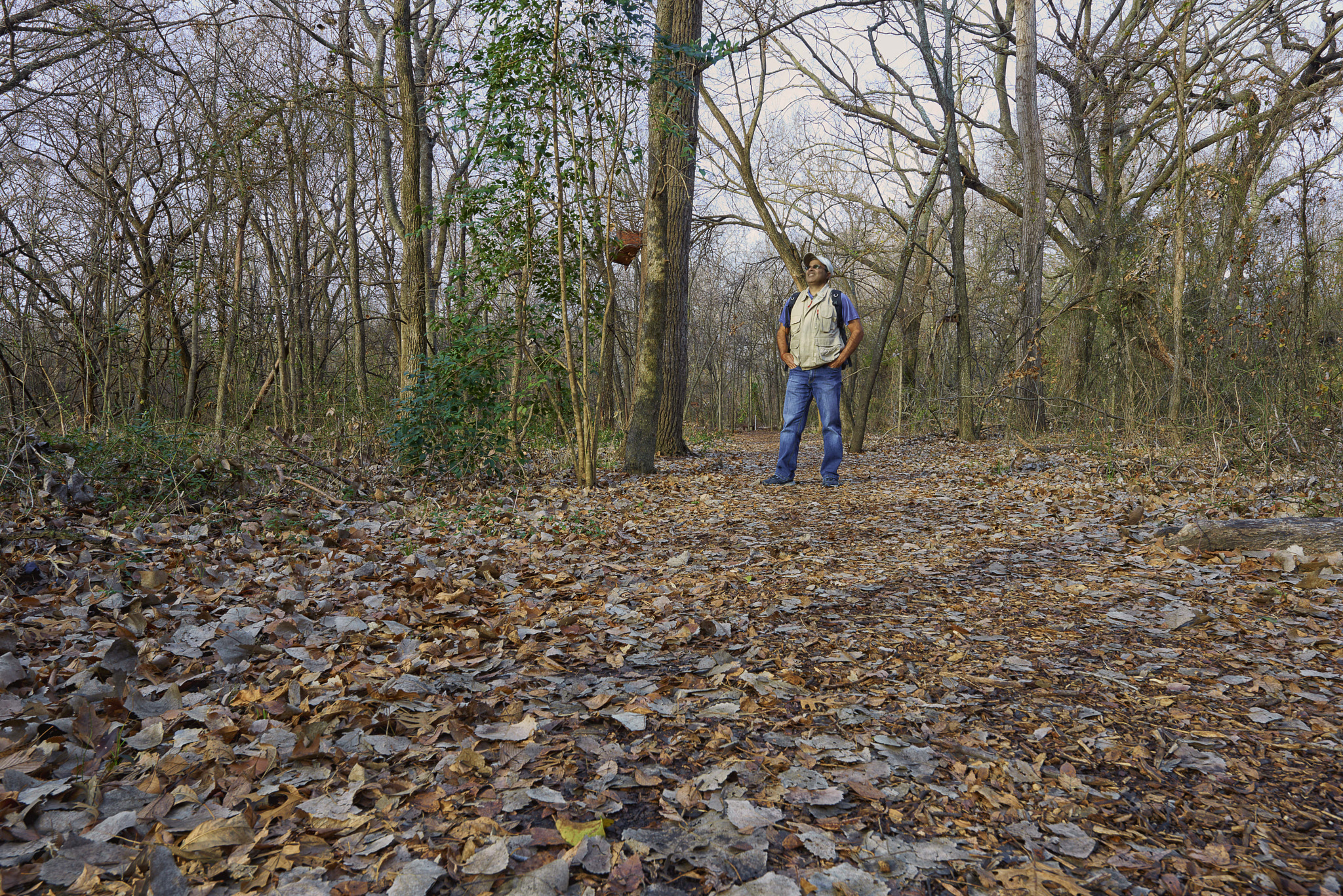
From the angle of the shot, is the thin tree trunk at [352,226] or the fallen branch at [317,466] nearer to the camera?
the fallen branch at [317,466]

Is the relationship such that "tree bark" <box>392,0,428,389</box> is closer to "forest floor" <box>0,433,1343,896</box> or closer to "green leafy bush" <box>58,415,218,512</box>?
"green leafy bush" <box>58,415,218,512</box>

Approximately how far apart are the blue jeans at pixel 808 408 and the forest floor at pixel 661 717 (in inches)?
94.3

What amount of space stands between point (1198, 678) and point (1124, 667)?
8.6 inches

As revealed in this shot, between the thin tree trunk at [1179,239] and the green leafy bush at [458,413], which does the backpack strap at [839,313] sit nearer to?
the thin tree trunk at [1179,239]

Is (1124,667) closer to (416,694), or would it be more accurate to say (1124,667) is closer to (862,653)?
(862,653)

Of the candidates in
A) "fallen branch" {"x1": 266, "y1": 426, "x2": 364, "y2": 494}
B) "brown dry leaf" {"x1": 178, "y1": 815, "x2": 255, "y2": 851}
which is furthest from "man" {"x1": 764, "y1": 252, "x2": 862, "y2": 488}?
"brown dry leaf" {"x1": 178, "y1": 815, "x2": 255, "y2": 851}

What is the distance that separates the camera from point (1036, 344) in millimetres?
9023

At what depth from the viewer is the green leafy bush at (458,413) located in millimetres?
6766

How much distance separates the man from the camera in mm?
6645

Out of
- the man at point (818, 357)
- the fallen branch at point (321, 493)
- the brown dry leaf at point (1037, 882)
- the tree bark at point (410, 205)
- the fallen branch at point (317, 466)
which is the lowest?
the brown dry leaf at point (1037, 882)

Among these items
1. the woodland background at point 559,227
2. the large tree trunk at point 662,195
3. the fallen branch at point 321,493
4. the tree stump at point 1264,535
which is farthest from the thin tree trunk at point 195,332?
the tree stump at point 1264,535

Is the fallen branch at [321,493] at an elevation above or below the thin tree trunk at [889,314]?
below

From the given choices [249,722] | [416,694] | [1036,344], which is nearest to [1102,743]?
[416,694]

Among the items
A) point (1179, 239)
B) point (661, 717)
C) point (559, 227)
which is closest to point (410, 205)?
point (559, 227)
